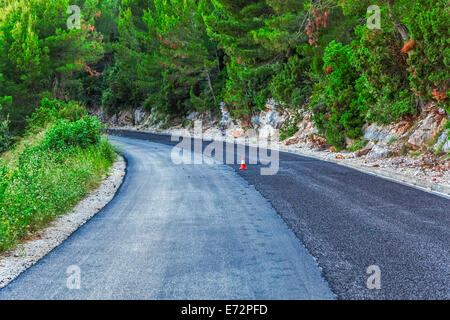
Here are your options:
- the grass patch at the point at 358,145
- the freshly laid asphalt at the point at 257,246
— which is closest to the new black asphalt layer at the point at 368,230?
the freshly laid asphalt at the point at 257,246

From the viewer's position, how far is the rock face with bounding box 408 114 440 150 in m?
13.4

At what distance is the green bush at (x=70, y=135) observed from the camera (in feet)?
50.6

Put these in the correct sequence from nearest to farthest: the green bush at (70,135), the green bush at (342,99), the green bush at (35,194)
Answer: the green bush at (35,194), the green bush at (70,135), the green bush at (342,99)

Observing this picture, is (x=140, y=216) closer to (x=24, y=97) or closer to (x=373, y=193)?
(x=373, y=193)

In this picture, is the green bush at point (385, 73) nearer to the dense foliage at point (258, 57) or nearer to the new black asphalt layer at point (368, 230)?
the dense foliage at point (258, 57)

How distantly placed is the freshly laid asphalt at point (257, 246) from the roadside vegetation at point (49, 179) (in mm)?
919

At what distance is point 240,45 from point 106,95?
1257 inches

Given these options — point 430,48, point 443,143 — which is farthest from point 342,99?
point 443,143

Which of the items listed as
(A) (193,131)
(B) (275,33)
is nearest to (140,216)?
(B) (275,33)

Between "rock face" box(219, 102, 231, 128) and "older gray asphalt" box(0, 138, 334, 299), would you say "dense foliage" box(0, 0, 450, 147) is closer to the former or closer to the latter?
A: "rock face" box(219, 102, 231, 128)

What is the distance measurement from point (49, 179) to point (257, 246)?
5.80m

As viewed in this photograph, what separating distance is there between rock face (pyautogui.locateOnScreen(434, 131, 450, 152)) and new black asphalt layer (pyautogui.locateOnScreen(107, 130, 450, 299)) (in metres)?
2.65

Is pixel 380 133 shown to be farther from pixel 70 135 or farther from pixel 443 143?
pixel 70 135

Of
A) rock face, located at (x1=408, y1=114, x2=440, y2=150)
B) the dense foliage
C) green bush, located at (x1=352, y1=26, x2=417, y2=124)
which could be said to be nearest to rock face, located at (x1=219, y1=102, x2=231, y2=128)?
the dense foliage
